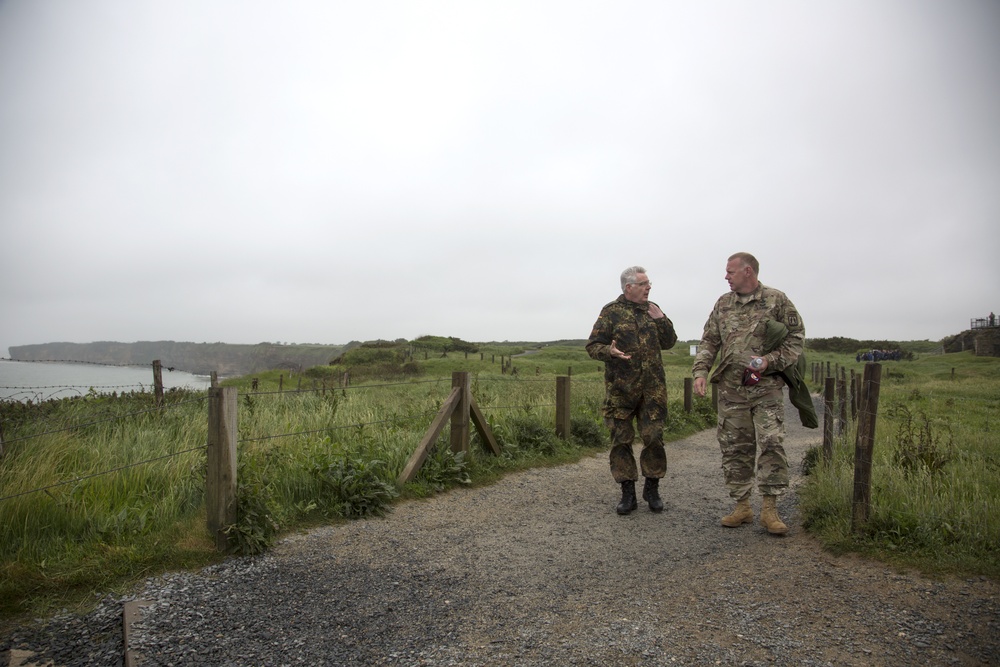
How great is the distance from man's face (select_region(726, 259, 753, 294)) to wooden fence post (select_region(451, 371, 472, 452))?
342cm

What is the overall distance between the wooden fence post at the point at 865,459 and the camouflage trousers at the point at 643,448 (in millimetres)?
1702

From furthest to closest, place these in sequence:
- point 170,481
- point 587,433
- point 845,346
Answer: point 845,346, point 587,433, point 170,481

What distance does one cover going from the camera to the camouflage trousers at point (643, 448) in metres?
5.80

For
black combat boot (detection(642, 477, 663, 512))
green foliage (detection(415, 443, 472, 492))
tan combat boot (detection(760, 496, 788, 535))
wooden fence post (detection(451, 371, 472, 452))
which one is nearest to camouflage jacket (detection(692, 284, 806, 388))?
tan combat boot (detection(760, 496, 788, 535))

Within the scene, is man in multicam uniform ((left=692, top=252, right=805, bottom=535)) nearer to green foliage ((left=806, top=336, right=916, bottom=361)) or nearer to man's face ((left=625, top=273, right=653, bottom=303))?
man's face ((left=625, top=273, right=653, bottom=303))

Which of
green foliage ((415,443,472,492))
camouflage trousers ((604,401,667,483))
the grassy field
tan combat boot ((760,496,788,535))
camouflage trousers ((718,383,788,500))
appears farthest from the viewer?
green foliage ((415,443,472,492))

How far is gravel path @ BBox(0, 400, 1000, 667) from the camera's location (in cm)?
304

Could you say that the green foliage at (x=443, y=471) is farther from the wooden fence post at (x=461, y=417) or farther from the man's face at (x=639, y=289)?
the man's face at (x=639, y=289)

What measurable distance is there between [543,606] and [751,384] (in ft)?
8.58

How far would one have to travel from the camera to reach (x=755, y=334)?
5082 mm

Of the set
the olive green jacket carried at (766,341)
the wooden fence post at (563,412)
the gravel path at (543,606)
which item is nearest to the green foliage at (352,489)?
the gravel path at (543,606)

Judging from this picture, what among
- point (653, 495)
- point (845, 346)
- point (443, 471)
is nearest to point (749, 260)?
point (653, 495)

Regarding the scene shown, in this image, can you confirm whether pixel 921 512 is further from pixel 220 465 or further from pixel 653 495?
pixel 220 465

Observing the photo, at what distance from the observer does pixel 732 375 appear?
5180mm
